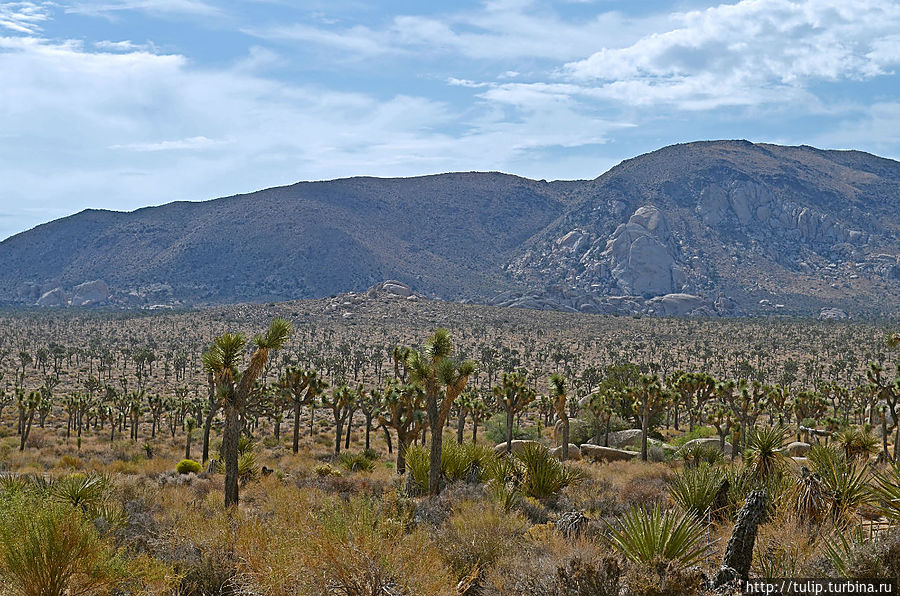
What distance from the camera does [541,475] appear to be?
16625 mm

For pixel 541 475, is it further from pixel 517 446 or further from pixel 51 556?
pixel 517 446

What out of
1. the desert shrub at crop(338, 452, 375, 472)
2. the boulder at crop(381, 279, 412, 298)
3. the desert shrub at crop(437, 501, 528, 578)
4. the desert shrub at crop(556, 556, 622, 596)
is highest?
the boulder at crop(381, 279, 412, 298)

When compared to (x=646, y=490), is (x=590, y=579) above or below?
above

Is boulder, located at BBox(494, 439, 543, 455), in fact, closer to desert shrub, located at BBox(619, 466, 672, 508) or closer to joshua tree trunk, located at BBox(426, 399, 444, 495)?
joshua tree trunk, located at BBox(426, 399, 444, 495)

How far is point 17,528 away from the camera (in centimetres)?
810

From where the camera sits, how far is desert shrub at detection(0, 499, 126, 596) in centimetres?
782

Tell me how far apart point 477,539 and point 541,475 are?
21.5 feet

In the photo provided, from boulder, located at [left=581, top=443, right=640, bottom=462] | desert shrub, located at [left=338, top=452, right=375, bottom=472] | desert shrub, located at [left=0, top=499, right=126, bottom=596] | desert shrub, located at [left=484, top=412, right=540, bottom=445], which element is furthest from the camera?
desert shrub, located at [left=484, top=412, right=540, bottom=445]

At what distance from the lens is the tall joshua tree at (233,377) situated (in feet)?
54.4

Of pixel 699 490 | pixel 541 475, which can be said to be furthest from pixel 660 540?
pixel 541 475

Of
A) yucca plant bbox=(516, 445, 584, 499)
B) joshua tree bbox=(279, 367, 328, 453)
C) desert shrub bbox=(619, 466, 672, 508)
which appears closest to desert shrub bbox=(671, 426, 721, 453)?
desert shrub bbox=(619, 466, 672, 508)

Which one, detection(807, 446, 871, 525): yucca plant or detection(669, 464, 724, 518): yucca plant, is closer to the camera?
detection(807, 446, 871, 525): yucca plant

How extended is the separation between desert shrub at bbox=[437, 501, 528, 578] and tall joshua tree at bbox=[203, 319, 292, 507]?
A: 7163 millimetres

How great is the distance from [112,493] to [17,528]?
8156 millimetres
